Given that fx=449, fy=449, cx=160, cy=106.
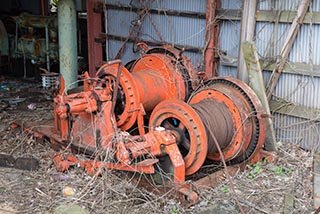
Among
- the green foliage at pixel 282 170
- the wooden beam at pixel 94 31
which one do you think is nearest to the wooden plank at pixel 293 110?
the green foliage at pixel 282 170

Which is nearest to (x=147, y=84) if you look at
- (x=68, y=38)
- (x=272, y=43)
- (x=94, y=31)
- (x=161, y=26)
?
(x=272, y=43)

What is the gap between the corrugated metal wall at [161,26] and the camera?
19.5 ft

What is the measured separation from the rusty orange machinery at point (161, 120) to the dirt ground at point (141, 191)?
184 mm

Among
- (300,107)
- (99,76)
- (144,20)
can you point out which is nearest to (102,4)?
(144,20)

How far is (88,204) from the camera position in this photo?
410 cm

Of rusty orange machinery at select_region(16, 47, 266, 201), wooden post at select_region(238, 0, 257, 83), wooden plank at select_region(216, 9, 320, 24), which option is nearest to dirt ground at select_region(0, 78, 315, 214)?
rusty orange machinery at select_region(16, 47, 266, 201)

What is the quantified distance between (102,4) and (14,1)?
458 centimetres

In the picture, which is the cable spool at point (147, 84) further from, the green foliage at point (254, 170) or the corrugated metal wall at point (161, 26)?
the green foliage at point (254, 170)

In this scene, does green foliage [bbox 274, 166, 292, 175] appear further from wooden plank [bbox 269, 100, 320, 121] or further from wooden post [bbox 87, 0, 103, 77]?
wooden post [bbox 87, 0, 103, 77]

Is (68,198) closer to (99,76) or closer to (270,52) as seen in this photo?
(99,76)

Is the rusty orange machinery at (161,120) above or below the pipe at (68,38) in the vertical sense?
below

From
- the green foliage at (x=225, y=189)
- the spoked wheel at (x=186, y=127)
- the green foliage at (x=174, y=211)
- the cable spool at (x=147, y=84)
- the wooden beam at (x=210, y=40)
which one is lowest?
the green foliage at (x=174, y=211)

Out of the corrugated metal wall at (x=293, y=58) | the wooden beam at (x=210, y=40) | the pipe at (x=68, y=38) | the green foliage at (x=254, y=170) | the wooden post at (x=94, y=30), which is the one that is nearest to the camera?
the green foliage at (x=254, y=170)

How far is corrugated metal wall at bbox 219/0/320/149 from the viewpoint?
500 centimetres
